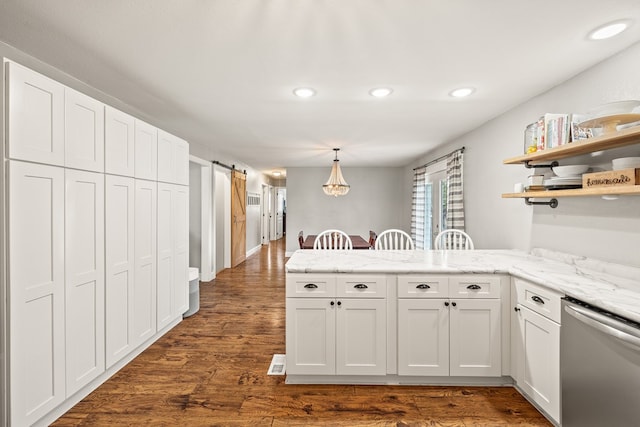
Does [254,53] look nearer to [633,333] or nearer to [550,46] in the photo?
[550,46]

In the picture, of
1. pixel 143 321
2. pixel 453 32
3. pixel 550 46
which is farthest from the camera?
pixel 143 321

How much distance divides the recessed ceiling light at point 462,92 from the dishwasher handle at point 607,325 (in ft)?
6.15

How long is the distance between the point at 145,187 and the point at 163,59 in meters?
1.08

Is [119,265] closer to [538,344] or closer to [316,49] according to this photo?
[316,49]

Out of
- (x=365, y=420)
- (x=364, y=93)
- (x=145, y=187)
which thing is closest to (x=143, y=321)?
(x=145, y=187)

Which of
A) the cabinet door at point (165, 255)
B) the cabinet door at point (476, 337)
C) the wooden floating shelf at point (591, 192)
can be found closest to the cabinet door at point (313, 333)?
the cabinet door at point (476, 337)

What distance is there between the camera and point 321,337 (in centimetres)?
225

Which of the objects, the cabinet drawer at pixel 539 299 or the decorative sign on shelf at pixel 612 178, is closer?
the decorative sign on shelf at pixel 612 178

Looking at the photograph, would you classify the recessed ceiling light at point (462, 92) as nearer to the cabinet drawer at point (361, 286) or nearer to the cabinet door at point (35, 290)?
the cabinet drawer at point (361, 286)

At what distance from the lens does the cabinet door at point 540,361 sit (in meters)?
1.78

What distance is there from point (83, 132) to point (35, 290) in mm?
990

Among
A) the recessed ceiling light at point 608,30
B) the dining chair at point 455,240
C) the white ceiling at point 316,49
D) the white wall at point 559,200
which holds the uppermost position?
the white ceiling at point 316,49

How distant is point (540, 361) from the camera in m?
1.90

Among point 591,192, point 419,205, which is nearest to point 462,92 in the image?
point 591,192
